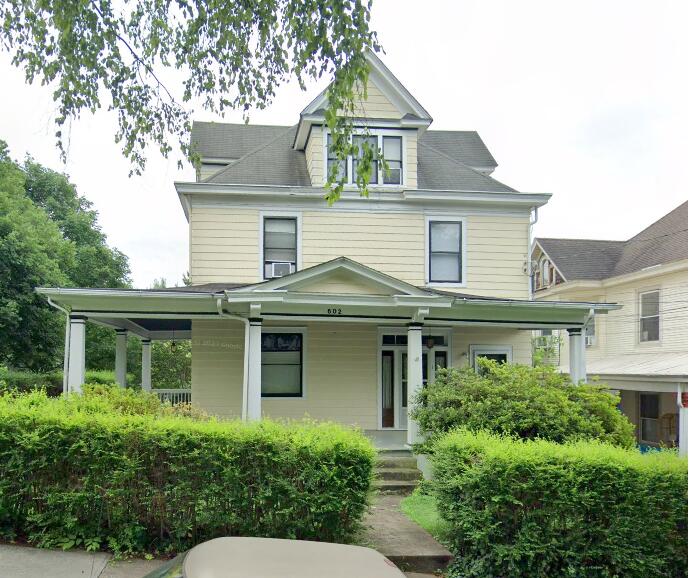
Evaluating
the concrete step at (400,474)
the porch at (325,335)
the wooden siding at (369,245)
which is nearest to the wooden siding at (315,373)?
the porch at (325,335)

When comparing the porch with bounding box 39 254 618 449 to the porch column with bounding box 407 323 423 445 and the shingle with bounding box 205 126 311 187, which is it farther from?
the shingle with bounding box 205 126 311 187

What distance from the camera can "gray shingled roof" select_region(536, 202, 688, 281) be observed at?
21.3 meters

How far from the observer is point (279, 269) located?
15.9m

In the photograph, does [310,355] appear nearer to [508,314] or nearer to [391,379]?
[391,379]

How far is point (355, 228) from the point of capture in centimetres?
1620

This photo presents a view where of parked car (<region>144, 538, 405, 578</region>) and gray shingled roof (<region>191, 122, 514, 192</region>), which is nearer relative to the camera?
parked car (<region>144, 538, 405, 578</region>)

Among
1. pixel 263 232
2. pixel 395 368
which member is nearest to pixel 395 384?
pixel 395 368

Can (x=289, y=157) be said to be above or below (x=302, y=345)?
above

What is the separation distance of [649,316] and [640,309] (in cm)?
73

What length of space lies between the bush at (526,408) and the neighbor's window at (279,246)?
5.82 m

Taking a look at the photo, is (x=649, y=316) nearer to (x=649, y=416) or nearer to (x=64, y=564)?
(x=649, y=416)

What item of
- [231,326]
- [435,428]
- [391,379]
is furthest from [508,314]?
[231,326]

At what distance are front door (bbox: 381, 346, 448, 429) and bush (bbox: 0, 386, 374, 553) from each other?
9367 mm

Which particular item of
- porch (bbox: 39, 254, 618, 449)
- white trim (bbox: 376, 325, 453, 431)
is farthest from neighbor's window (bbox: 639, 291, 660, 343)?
white trim (bbox: 376, 325, 453, 431)
